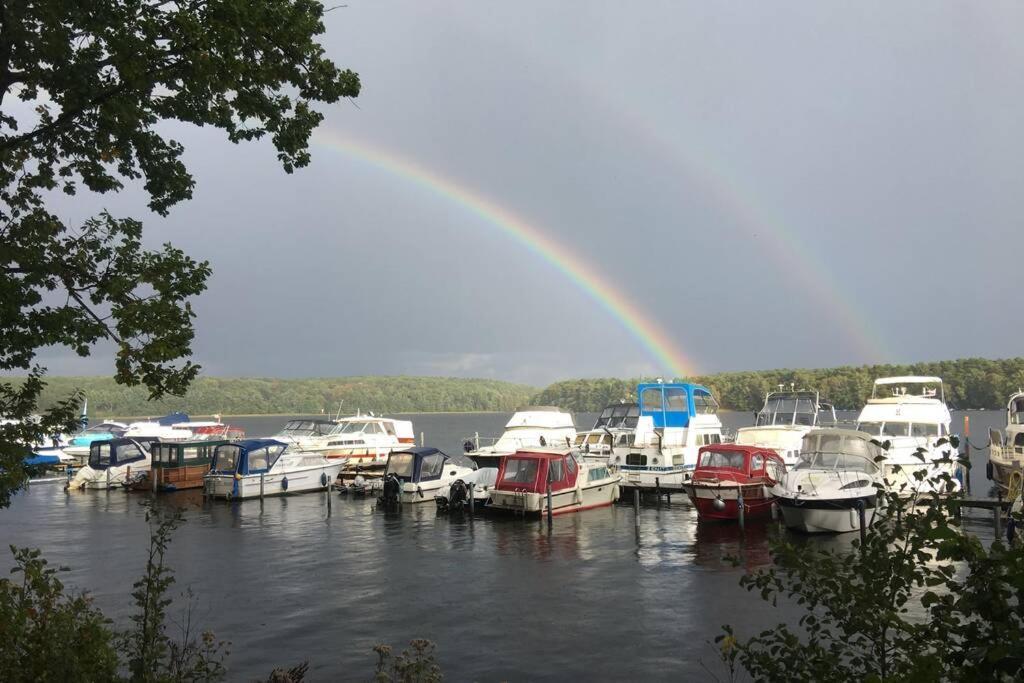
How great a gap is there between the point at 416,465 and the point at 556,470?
8285mm

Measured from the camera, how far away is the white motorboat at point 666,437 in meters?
41.8

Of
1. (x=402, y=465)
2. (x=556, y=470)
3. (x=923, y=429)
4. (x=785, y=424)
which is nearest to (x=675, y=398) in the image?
(x=785, y=424)

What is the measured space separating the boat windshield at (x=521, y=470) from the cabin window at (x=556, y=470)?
2.23 ft

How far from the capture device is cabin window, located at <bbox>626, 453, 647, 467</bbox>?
42.8m

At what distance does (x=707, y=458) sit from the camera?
114 feet

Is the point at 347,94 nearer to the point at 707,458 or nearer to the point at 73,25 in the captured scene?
the point at 73,25

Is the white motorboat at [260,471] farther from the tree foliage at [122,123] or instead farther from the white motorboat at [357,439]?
the tree foliage at [122,123]

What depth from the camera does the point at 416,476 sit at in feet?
128

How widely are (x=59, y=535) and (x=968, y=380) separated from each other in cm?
19370

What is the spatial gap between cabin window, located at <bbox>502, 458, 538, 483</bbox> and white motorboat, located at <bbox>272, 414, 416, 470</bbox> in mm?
15837

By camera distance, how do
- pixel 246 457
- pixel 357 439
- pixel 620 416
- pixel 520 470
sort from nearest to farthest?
pixel 520 470
pixel 246 457
pixel 620 416
pixel 357 439

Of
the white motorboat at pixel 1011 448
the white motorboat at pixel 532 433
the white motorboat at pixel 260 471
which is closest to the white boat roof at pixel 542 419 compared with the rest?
the white motorboat at pixel 532 433

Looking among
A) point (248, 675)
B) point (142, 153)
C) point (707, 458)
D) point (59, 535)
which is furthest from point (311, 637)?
point (707, 458)

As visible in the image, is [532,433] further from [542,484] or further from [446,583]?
[446,583]
